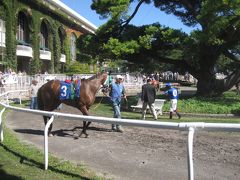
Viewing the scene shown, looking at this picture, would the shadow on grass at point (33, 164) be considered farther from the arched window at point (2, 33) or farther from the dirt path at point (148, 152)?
the arched window at point (2, 33)

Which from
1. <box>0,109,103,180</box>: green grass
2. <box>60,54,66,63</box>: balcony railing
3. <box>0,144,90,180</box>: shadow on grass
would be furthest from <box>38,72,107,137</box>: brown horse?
<box>60,54,66,63</box>: balcony railing

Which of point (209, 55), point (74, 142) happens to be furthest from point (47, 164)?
point (209, 55)

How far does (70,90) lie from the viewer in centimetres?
1105

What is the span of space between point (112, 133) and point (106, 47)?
12.9 m

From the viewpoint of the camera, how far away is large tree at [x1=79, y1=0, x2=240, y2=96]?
72.1 feet

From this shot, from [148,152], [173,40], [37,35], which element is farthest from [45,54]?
[148,152]

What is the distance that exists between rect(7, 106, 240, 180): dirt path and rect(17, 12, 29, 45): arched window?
35.5 metres

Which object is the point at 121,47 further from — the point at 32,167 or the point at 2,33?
the point at 2,33

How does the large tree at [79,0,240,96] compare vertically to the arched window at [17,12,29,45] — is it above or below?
below

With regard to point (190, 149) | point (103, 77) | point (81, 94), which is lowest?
point (190, 149)

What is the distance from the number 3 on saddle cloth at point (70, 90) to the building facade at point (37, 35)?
2972 cm

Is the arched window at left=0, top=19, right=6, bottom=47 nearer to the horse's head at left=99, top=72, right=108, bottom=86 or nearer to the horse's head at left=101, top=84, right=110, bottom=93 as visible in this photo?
the horse's head at left=101, top=84, right=110, bottom=93

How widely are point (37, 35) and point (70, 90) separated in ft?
122

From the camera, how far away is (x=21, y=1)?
143 ft
